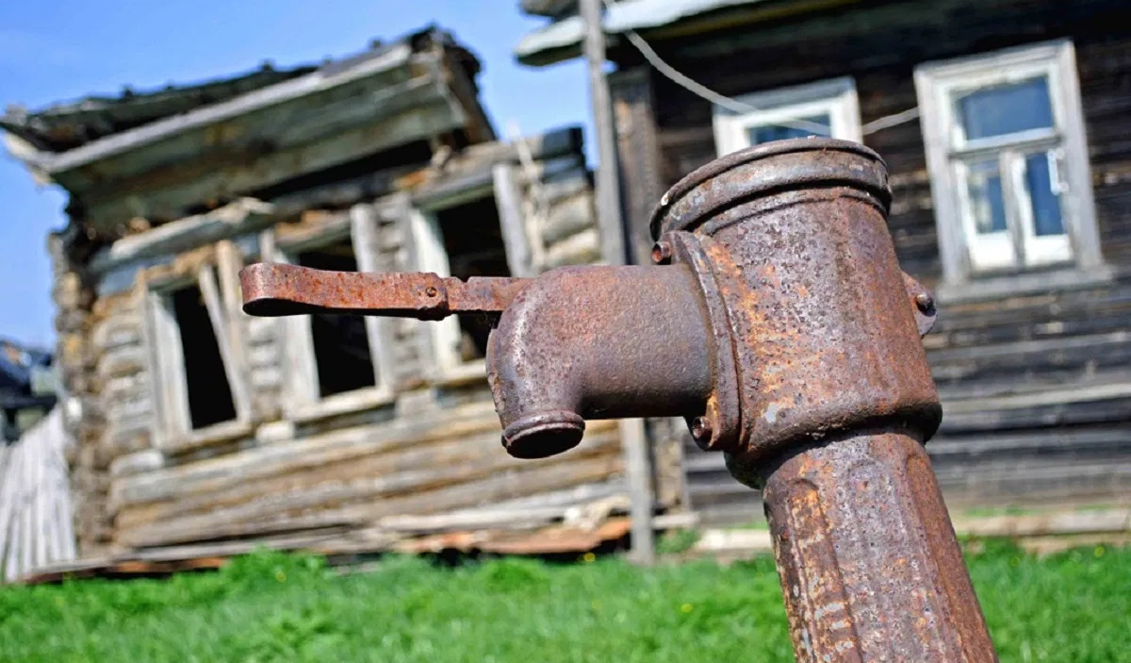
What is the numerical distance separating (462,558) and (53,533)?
200 inches

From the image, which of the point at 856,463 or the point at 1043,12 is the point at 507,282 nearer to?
the point at 856,463

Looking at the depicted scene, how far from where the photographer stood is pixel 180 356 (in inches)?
382

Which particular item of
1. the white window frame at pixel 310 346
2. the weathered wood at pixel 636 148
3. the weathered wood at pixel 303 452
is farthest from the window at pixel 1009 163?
the white window frame at pixel 310 346

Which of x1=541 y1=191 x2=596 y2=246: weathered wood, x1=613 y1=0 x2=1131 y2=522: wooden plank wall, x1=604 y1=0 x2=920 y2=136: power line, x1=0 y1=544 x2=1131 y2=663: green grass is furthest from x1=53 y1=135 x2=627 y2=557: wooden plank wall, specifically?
x1=0 y1=544 x2=1131 y2=663: green grass

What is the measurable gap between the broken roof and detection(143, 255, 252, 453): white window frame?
635 mm

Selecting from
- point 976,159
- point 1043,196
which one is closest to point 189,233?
point 976,159

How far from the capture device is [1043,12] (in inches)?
270

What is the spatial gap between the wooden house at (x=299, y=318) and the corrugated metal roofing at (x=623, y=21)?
82cm

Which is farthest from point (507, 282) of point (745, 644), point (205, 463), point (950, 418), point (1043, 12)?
point (205, 463)

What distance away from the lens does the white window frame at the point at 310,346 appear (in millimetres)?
8461

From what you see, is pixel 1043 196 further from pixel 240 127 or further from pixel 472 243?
pixel 240 127

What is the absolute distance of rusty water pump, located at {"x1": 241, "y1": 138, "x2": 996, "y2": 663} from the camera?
1204 mm

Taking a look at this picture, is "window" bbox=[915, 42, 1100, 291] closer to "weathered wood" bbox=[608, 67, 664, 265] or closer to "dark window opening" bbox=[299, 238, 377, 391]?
"weathered wood" bbox=[608, 67, 664, 265]

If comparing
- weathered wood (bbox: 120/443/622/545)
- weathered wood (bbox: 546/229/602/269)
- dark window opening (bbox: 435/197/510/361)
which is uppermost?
dark window opening (bbox: 435/197/510/361)
